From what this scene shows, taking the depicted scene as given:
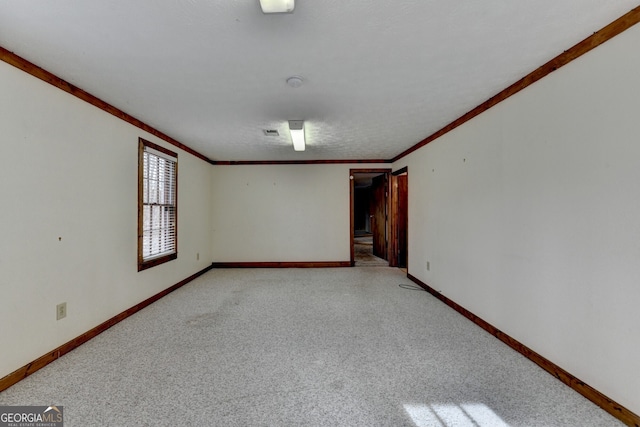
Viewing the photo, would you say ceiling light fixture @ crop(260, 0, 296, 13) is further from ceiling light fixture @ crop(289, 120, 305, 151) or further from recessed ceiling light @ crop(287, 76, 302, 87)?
ceiling light fixture @ crop(289, 120, 305, 151)

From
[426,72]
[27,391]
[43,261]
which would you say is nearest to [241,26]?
[426,72]

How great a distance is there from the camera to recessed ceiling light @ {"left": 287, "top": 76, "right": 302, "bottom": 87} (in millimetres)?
2225

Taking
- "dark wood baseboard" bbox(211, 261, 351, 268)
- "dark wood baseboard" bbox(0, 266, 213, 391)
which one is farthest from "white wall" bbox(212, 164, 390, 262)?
"dark wood baseboard" bbox(0, 266, 213, 391)

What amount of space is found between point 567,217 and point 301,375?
2163mm

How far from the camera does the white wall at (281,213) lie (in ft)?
18.9

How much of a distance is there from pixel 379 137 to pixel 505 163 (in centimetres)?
186

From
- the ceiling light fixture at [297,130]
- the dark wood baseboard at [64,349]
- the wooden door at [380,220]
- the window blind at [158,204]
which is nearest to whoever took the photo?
the dark wood baseboard at [64,349]

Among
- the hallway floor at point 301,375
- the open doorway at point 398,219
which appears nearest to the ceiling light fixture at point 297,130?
the hallway floor at point 301,375

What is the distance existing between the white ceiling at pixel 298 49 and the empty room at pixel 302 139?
0.02m

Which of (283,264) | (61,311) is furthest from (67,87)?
(283,264)

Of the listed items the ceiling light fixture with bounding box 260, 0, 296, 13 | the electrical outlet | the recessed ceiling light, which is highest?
the recessed ceiling light

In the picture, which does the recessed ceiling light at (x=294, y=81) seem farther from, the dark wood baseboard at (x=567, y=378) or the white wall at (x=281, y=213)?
the white wall at (x=281, y=213)

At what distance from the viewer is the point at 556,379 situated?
1905mm

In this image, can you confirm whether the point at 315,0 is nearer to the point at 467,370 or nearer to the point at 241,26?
the point at 241,26
